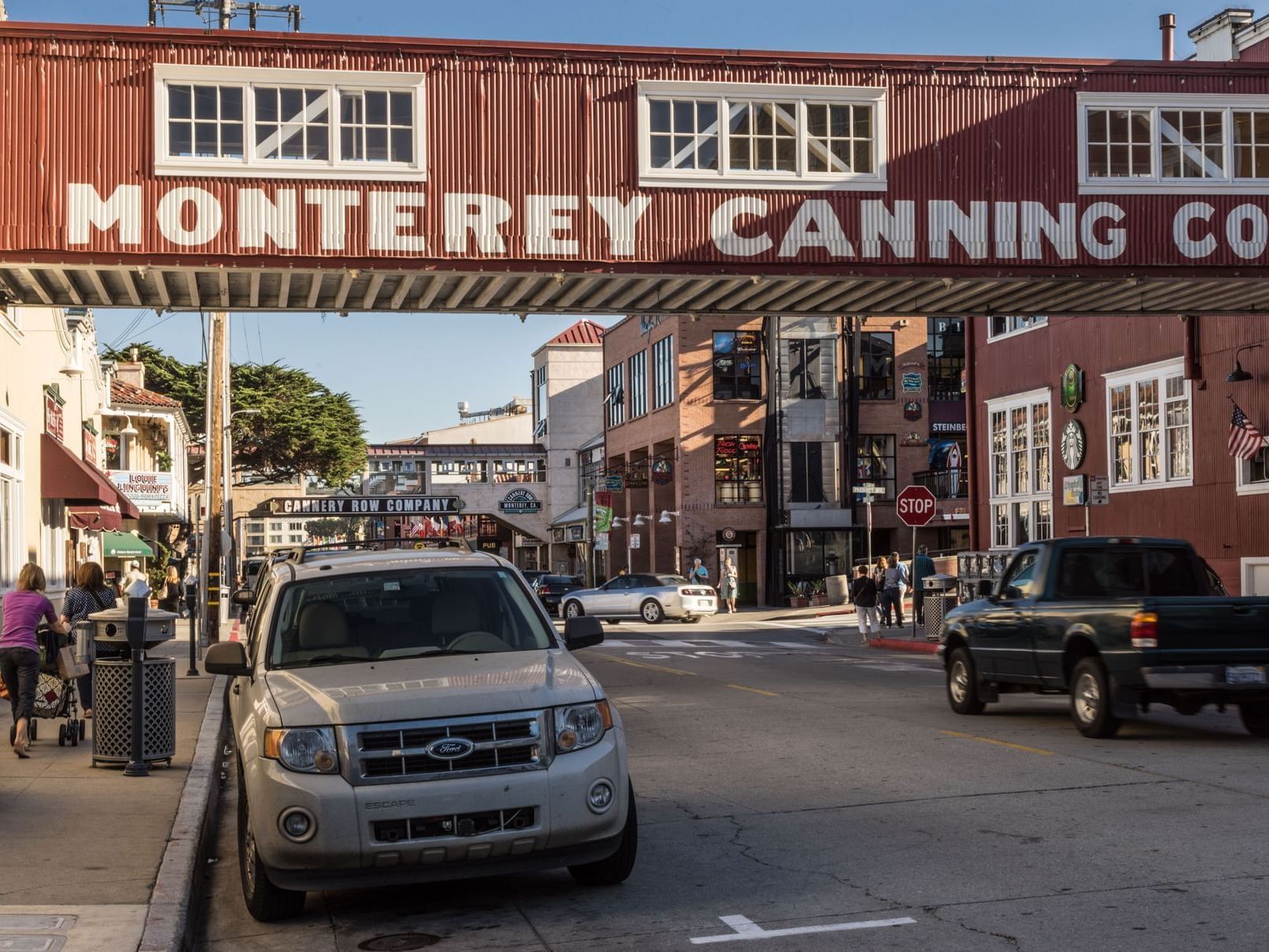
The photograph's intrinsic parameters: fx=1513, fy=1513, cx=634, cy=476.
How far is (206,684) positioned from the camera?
2161 cm

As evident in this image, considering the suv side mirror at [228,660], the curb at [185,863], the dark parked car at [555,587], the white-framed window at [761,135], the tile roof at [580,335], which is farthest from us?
the tile roof at [580,335]

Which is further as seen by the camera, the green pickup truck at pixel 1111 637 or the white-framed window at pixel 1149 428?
the white-framed window at pixel 1149 428

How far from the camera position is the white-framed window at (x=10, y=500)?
2300 centimetres

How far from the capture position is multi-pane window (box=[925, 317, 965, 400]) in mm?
61875

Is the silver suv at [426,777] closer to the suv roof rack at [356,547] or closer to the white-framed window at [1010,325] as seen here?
the suv roof rack at [356,547]

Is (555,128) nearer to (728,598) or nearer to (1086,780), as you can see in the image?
(1086,780)

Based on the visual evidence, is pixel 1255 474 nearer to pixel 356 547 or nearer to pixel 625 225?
pixel 625 225

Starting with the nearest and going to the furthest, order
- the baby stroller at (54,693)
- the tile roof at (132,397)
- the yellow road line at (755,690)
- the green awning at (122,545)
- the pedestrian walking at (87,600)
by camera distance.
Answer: the baby stroller at (54,693) < the pedestrian walking at (87,600) < the yellow road line at (755,690) < the green awning at (122,545) < the tile roof at (132,397)

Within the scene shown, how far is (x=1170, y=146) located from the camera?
2327 centimetres

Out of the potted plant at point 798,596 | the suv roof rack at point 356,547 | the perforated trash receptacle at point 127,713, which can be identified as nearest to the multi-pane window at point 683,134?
the suv roof rack at point 356,547

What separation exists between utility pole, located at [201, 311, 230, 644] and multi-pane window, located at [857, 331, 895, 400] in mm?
29009

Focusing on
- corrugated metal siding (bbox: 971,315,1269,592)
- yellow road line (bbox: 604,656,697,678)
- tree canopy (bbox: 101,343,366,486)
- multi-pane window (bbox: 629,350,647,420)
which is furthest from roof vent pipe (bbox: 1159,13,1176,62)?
tree canopy (bbox: 101,343,366,486)

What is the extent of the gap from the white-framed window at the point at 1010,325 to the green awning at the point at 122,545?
26017mm

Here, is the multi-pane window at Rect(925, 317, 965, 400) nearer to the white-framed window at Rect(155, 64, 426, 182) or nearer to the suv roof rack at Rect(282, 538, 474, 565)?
the white-framed window at Rect(155, 64, 426, 182)
